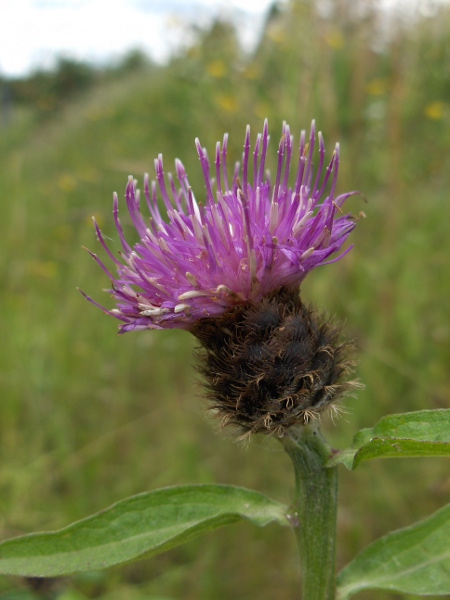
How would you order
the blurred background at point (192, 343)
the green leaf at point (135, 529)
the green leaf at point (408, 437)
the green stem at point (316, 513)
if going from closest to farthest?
the green leaf at point (408, 437), the green leaf at point (135, 529), the green stem at point (316, 513), the blurred background at point (192, 343)

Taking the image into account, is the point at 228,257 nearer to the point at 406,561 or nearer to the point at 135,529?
the point at 135,529

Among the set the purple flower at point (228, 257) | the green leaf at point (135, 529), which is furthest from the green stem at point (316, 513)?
the purple flower at point (228, 257)

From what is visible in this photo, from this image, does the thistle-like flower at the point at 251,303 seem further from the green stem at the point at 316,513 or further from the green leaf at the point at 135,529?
the green leaf at the point at 135,529

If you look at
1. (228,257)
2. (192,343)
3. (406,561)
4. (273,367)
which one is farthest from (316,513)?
(192,343)

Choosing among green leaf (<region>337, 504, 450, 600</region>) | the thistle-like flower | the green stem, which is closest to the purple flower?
the thistle-like flower

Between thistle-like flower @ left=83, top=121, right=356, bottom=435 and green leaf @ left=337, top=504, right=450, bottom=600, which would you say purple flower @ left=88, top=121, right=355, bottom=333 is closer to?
thistle-like flower @ left=83, top=121, right=356, bottom=435

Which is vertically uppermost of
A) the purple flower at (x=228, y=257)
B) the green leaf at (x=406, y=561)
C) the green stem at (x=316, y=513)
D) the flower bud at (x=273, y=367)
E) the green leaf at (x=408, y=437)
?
the purple flower at (x=228, y=257)

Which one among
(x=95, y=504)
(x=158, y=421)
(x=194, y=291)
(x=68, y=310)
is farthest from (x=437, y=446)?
(x=68, y=310)
